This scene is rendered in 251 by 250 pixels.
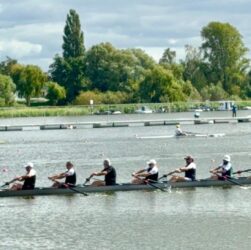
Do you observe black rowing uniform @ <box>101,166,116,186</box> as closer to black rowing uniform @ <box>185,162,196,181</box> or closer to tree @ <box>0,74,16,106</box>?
black rowing uniform @ <box>185,162,196,181</box>

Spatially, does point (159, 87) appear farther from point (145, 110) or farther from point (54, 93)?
point (54, 93)

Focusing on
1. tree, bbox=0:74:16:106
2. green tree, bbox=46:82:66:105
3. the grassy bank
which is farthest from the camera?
green tree, bbox=46:82:66:105

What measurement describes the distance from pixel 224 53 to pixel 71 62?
24563 millimetres

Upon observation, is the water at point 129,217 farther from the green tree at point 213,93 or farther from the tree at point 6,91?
the green tree at point 213,93

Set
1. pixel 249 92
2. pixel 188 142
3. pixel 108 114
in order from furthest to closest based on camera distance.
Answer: pixel 249 92, pixel 108 114, pixel 188 142

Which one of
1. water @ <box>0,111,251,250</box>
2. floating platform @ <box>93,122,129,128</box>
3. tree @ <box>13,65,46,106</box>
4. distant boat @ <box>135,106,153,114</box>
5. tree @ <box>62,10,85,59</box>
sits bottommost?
water @ <box>0,111,251,250</box>

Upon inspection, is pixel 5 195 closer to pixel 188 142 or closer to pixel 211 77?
pixel 188 142

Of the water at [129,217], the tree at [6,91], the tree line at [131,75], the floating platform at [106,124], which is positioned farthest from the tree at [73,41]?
the water at [129,217]

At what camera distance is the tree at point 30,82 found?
14075 cm

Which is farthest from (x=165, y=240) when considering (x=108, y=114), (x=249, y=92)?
(x=249, y=92)

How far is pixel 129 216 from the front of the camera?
106 feet

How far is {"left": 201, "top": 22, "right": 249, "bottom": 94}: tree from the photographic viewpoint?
5812 inches

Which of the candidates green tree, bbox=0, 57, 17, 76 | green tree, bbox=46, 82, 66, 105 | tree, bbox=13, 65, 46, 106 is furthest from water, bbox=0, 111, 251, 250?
green tree, bbox=0, 57, 17, 76

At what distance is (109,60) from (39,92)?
480 inches
